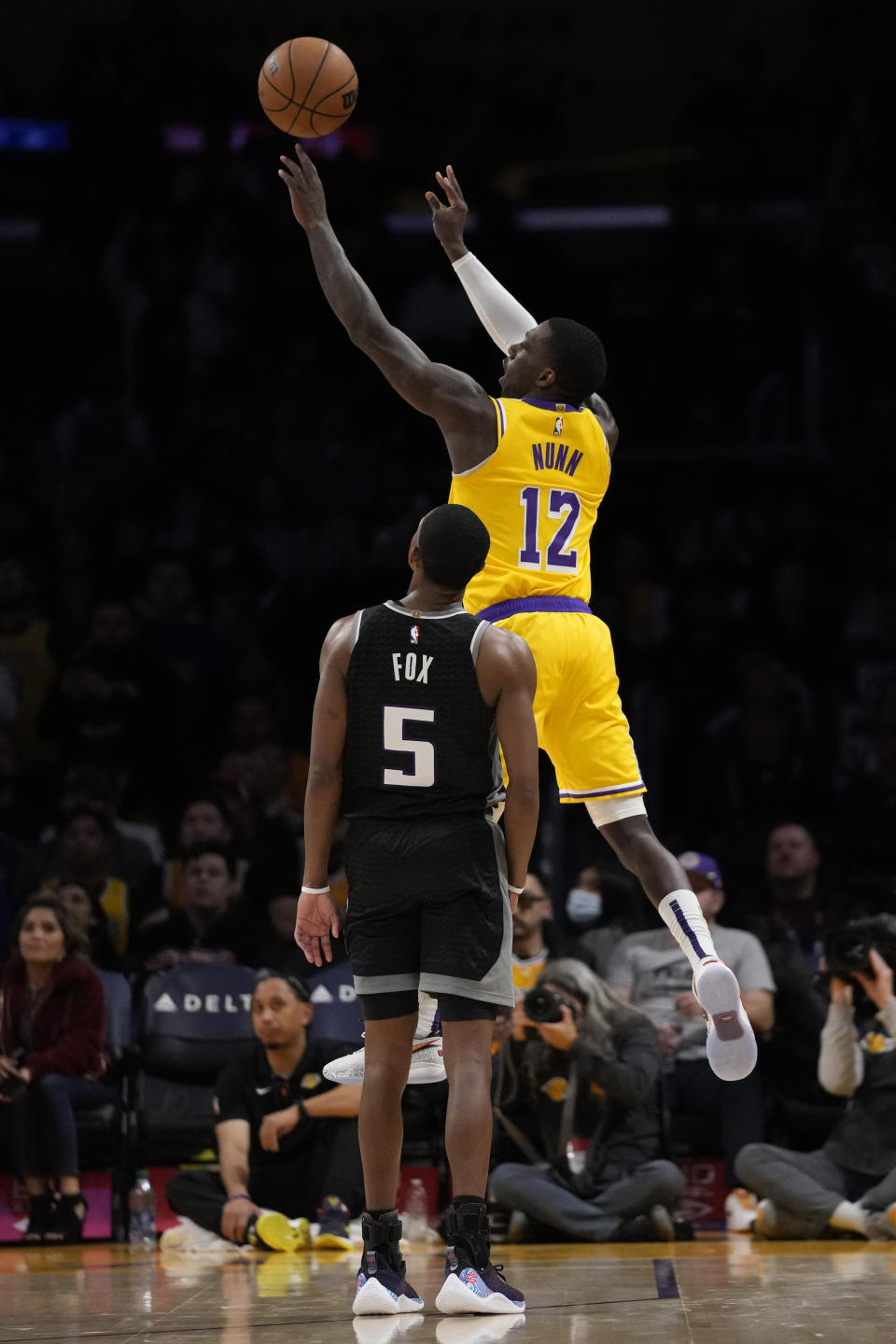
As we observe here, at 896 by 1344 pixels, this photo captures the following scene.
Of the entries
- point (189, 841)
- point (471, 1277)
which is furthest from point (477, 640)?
point (189, 841)

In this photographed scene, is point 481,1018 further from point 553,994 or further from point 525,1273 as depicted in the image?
point 553,994

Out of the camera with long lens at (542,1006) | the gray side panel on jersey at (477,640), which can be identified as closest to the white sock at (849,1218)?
the camera with long lens at (542,1006)

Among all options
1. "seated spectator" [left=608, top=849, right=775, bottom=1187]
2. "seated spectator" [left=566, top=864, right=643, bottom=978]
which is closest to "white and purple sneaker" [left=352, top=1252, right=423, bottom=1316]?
"seated spectator" [left=608, top=849, right=775, bottom=1187]

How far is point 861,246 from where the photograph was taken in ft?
48.2

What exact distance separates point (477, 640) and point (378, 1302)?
1.83m

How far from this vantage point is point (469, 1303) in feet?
17.0

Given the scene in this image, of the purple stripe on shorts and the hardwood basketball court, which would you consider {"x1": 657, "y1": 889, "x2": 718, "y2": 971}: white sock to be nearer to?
the purple stripe on shorts

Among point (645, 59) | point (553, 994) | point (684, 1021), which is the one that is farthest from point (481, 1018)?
point (645, 59)

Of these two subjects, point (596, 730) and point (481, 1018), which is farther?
point (596, 730)

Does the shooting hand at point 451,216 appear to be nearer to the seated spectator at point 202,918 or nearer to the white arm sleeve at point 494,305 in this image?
the white arm sleeve at point 494,305

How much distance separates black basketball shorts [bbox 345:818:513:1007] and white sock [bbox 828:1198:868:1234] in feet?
11.4

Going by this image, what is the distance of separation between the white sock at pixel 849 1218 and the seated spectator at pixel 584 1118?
26.8 inches

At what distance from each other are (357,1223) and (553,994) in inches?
52.2

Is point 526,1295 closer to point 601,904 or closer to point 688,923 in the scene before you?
point 688,923
